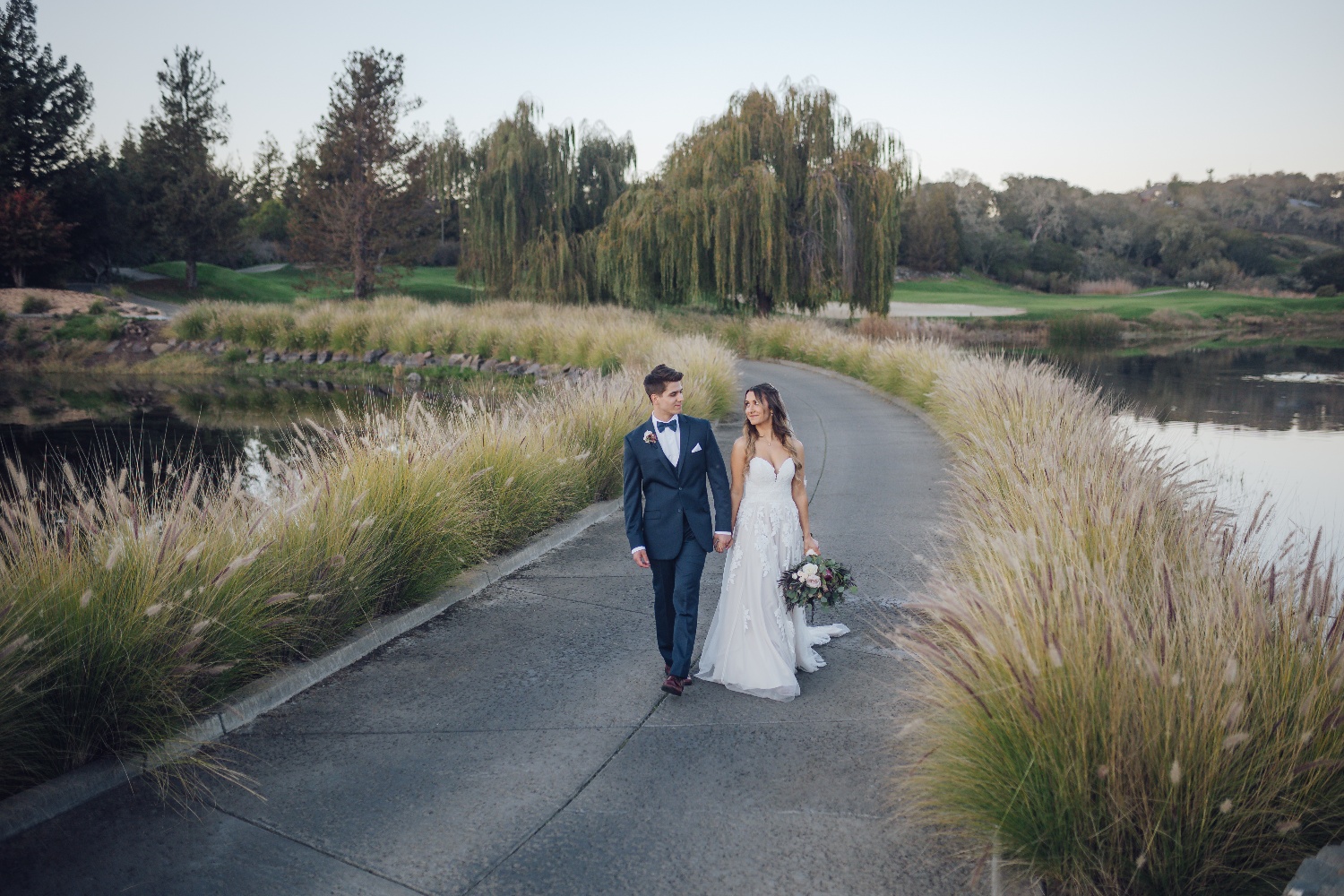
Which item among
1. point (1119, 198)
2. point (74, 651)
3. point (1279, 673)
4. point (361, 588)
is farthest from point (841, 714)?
point (1119, 198)

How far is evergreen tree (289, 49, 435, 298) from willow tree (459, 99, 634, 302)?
8202 mm

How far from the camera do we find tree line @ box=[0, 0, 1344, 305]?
30.5 m

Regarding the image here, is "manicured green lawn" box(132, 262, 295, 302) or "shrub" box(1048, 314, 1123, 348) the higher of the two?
"manicured green lawn" box(132, 262, 295, 302)

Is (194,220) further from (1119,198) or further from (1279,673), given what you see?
(1119,198)

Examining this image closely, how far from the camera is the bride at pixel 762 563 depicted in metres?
5.27

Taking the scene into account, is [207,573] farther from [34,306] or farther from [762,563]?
[34,306]

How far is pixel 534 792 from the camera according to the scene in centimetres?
414

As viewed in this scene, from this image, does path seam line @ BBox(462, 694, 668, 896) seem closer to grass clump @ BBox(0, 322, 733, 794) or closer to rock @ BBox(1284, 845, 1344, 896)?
grass clump @ BBox(0, 322, 733, 794)

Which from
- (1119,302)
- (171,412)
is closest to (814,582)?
(171,412)

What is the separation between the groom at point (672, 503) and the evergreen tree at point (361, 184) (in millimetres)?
41682

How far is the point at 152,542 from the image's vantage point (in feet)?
16.4

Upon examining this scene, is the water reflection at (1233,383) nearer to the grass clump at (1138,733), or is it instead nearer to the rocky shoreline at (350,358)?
the rocky shoreline at (350,358)

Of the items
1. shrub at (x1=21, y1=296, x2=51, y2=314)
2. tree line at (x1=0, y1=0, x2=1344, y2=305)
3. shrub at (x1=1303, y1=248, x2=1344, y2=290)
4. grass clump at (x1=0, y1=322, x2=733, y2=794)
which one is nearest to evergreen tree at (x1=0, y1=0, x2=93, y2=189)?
tree line at (x1=0, y1=0, x2=1344, y2=305)

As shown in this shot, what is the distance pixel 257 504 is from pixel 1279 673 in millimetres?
5784
